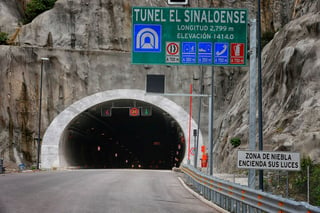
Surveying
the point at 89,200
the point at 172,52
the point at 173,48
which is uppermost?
the point at 173,48

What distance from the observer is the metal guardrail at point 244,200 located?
31.9 ft

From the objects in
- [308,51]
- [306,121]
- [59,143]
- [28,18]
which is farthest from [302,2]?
[28,18]

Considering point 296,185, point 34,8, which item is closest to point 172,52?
point 296,185

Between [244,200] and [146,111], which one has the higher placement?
[146,111]

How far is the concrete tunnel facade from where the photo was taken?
46.6 m

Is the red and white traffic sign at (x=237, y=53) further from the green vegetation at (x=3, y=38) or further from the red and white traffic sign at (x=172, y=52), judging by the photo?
the green vegetation at (x=3, y=38)

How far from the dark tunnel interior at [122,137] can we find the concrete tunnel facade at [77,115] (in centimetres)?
121

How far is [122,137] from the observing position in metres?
83.3

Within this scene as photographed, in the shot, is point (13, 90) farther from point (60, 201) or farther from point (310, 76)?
point (60, 201)

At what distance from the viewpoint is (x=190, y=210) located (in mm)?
15508

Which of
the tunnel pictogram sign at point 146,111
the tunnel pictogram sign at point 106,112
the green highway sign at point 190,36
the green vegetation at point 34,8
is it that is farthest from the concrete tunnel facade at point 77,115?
the green highway sign at point 190,36

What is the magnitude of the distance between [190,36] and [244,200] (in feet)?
32.9

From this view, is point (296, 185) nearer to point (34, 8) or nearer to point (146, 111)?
point (146, 111)

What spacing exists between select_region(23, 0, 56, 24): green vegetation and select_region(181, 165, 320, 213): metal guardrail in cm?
3762
